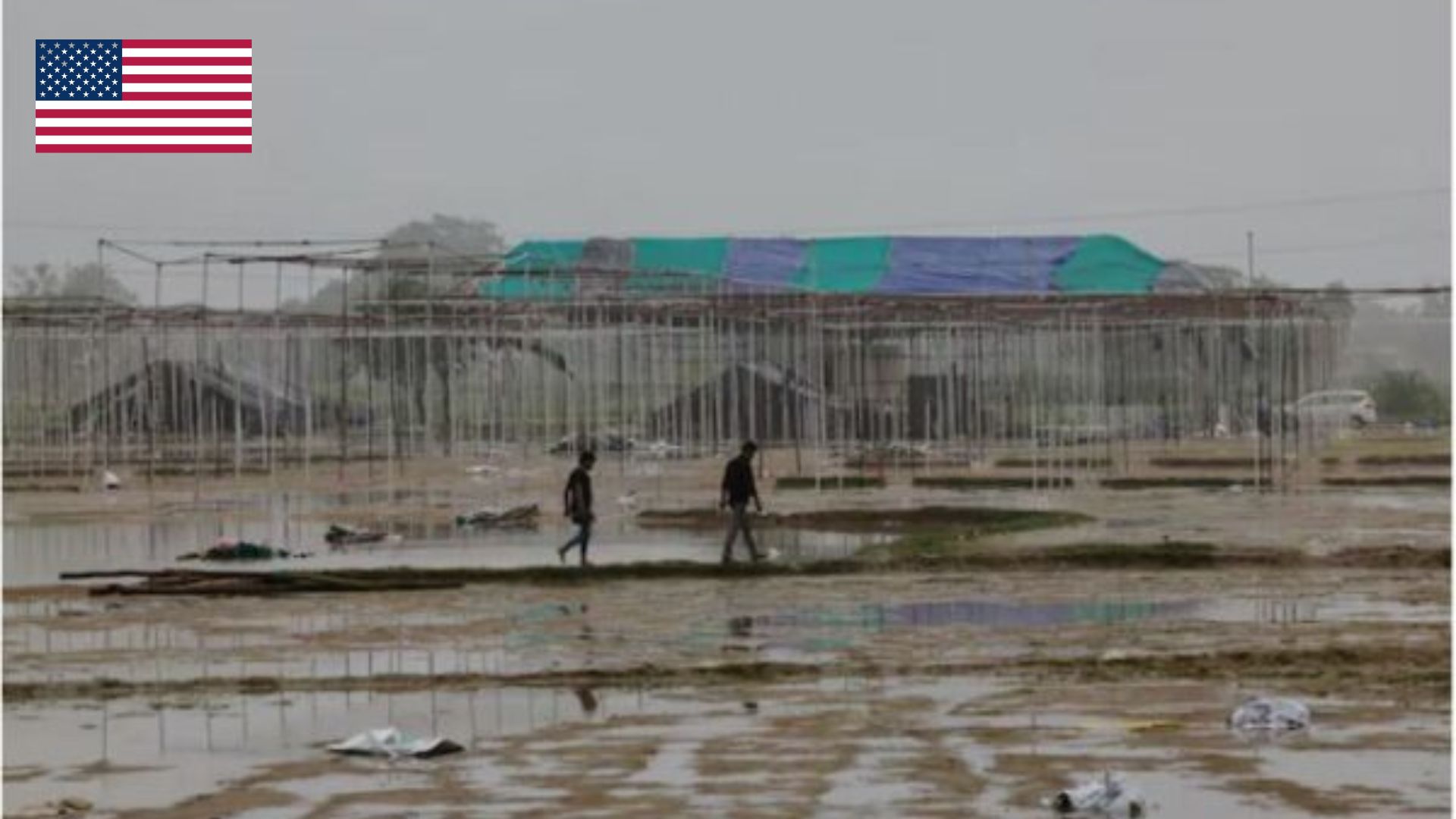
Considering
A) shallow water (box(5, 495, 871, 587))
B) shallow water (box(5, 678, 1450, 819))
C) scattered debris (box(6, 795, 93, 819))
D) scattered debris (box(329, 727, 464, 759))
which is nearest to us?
scattered debris (box(6, 795, 93, 819))

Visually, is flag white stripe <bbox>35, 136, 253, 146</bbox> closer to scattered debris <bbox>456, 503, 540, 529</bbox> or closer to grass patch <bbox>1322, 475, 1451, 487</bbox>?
scattered debris <bbox>456, 503, 540, 529</bbox>

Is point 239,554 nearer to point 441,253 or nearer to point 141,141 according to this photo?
point 141,141

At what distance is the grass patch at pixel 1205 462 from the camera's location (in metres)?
50.5

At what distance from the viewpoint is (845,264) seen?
43.9m

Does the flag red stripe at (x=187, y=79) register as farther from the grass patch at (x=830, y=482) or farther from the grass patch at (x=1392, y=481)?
the grass patch at (x=1392, y=481)

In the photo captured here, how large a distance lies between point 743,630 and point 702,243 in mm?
23814

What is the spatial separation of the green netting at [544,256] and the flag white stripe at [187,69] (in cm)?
2121

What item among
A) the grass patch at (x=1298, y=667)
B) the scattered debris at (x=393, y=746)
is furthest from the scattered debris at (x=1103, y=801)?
the grass patch at (x=1298, y=667)

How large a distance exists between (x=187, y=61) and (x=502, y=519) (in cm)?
1867

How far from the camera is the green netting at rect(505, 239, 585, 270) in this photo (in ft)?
131

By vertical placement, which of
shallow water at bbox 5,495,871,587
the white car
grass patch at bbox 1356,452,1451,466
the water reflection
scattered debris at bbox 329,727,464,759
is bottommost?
scattered debris at bbox 329,727,464,759

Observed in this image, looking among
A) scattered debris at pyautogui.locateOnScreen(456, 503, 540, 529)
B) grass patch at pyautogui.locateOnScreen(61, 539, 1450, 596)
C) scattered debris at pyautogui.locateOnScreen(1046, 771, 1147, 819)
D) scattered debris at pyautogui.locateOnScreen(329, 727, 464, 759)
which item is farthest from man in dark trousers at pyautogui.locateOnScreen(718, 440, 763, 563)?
scattered debris at pyautogui.locateOnScreen(1046, 771, 1147, 819)

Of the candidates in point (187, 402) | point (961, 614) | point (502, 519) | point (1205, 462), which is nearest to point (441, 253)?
point (187, 402)

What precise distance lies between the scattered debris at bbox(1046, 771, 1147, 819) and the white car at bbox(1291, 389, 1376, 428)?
37831 mm
